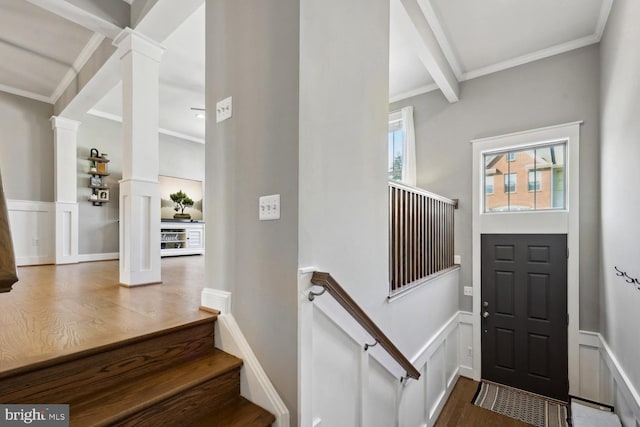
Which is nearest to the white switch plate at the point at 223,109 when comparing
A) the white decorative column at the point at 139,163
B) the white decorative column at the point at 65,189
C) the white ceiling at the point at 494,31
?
the white decorative column at the point at 139,163

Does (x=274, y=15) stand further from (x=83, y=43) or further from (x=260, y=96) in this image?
(x=83, y=43)

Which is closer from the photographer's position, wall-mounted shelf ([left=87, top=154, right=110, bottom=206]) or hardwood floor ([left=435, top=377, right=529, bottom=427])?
hardwood floor ([left=435, top=377, right=529, bottom=427])

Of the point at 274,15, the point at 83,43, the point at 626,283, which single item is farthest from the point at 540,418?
the point at 83,43

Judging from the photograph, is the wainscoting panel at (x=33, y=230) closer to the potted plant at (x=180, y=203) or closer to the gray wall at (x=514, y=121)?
the potted plant at (x=180, y=203)

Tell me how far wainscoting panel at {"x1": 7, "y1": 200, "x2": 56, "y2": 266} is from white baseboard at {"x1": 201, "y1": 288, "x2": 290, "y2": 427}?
4552 millimetres

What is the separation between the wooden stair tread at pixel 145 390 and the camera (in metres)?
1.05

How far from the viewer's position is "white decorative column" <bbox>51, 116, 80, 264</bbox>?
4.59 meters

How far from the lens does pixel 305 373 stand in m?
1.32

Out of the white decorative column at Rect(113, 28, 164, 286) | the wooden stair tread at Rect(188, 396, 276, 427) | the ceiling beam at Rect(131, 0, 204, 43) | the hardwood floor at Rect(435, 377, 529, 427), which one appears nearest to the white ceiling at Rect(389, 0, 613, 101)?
the ceiling beam at Rect(131, 0, 204, 43)

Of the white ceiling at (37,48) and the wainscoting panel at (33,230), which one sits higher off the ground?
the white ceiling at (37,48)

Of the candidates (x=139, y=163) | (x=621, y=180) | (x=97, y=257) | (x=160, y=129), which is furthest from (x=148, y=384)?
(x=160, y=129)

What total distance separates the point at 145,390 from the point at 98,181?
17.4 ft

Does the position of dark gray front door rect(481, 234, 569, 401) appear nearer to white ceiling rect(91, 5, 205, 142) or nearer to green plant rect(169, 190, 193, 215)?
white ceiling rect(91, 5, 205, 142)

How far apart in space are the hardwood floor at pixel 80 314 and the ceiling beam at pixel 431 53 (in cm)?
288
